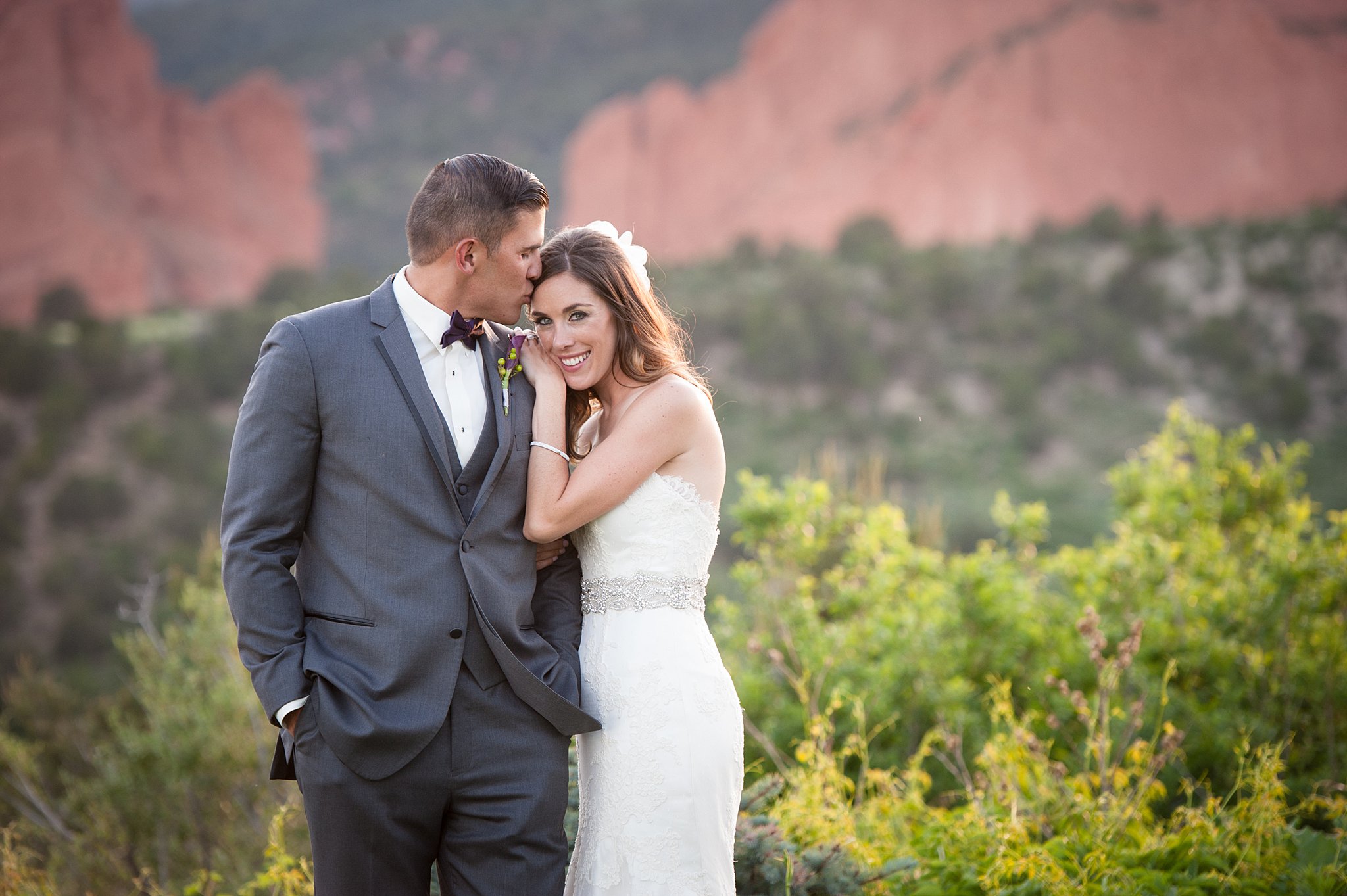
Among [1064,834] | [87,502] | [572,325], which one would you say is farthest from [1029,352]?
[572,325]

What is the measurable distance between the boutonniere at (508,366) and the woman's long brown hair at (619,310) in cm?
18

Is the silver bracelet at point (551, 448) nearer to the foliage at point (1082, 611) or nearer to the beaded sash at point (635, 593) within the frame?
the beaded sash at point (635, 593)

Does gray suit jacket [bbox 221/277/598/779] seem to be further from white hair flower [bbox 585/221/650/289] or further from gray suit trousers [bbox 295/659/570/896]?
white hair flower [bbox 585/221/650/289]

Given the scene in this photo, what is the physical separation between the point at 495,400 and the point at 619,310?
0.52m

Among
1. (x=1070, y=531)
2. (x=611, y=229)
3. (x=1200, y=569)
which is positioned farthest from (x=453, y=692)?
(x=1070, y=531)

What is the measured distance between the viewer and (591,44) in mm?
48469

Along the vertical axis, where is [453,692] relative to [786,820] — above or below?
above

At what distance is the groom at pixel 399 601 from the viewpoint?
7.99ft

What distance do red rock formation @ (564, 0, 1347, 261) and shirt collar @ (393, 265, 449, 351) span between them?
110 feet

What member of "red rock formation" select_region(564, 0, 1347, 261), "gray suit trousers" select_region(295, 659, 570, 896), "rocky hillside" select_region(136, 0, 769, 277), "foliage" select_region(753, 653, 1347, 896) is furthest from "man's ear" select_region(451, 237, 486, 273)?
"rocky hillside" select_region(136, 0, 769, 277)

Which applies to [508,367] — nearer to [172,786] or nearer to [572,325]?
[572,325]

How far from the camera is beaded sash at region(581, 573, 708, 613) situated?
2.94m

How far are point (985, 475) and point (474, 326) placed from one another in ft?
73.3

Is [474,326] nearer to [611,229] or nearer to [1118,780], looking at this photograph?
[611,229]
